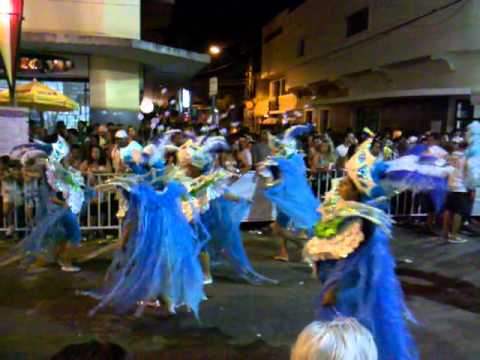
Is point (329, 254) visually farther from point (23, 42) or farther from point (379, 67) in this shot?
Result: point (379, 67)

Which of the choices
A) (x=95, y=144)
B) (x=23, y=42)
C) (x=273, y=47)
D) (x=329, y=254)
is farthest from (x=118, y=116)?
(x=273, y=47)

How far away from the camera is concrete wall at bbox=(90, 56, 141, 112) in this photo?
13570 mm

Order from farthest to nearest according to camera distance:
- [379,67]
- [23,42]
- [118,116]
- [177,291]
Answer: [379,67] < [118,116] < [23,42] < [177,291]

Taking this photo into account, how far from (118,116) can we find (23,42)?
9.82 ft

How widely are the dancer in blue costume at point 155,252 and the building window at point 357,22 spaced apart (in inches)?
807

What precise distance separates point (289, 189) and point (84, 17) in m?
8.94

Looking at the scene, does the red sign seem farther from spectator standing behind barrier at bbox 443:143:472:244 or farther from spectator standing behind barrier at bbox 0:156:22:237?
spectator standing behind barrier at bbox 443:143:472:244

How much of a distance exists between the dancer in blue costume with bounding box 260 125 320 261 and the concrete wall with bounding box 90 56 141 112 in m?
7.52

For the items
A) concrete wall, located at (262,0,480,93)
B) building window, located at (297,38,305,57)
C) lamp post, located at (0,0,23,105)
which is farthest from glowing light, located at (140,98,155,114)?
building window, located at (297,38,305,57)

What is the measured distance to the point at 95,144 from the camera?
8992 millimetres

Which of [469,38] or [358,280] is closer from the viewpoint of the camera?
[358,280]

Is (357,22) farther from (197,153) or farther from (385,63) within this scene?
(197,153)

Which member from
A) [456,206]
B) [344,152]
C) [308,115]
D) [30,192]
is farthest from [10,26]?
[308,115]

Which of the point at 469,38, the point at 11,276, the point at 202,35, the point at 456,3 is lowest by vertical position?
the point at 11,276
